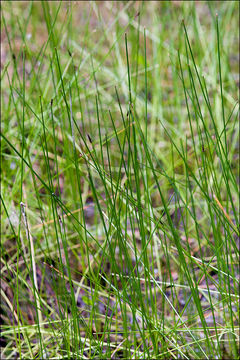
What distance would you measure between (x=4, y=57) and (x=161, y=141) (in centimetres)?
81

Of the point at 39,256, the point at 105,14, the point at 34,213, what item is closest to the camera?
the point at 39,256

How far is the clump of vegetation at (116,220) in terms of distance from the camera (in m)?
0.77

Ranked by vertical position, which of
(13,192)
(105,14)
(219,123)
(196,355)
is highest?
(105,14)

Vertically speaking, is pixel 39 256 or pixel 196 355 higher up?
pixel 39 256

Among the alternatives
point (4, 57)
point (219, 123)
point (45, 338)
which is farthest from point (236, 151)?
point (4, 57)

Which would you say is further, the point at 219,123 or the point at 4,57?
the point at 4,57

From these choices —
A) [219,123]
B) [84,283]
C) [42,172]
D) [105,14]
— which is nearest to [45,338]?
[84,283]

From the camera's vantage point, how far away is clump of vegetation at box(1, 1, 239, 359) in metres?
0.77

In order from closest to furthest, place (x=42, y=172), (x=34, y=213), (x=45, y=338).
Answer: (x=45, y=338) → (x=34, y=213) → (x=42, y=172)

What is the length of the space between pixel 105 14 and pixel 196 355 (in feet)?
7.39

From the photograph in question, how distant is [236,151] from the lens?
1.52 m

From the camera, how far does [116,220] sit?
0.73 metres

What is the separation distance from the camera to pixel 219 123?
Result: 1.54 metres

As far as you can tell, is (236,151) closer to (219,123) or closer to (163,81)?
(219,123)
